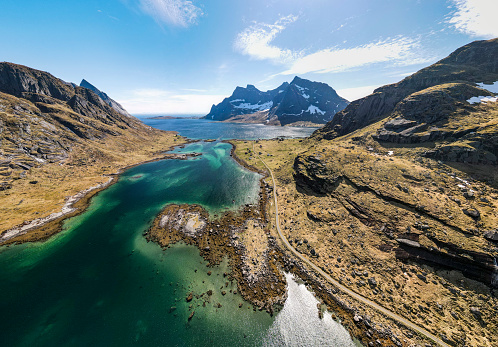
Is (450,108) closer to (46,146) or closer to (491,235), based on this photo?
(491,235)

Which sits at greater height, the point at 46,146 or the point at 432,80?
the point at 432,80

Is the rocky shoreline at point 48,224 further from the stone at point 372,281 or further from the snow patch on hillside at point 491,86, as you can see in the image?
the snow patch on hillside at point 491,86

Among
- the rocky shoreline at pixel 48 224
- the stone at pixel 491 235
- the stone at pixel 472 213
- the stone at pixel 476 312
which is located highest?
the stone at pixel 472 213

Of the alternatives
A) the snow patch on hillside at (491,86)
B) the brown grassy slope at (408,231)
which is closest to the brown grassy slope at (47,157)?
the brown grassy slope at (408,231)

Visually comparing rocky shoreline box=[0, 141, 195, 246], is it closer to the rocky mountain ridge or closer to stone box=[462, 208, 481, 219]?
stone box=[462, 208, 481, 219]

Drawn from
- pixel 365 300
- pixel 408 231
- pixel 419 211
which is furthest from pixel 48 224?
pixel 419 211

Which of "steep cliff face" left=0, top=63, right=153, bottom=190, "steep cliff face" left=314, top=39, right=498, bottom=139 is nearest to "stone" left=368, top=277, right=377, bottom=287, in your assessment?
"steep cliff face" left=314, top=39, right=498, bottom=139

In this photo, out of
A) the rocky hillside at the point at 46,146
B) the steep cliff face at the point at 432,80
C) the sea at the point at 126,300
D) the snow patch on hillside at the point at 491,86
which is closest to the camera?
the sea at the point at 126,300
